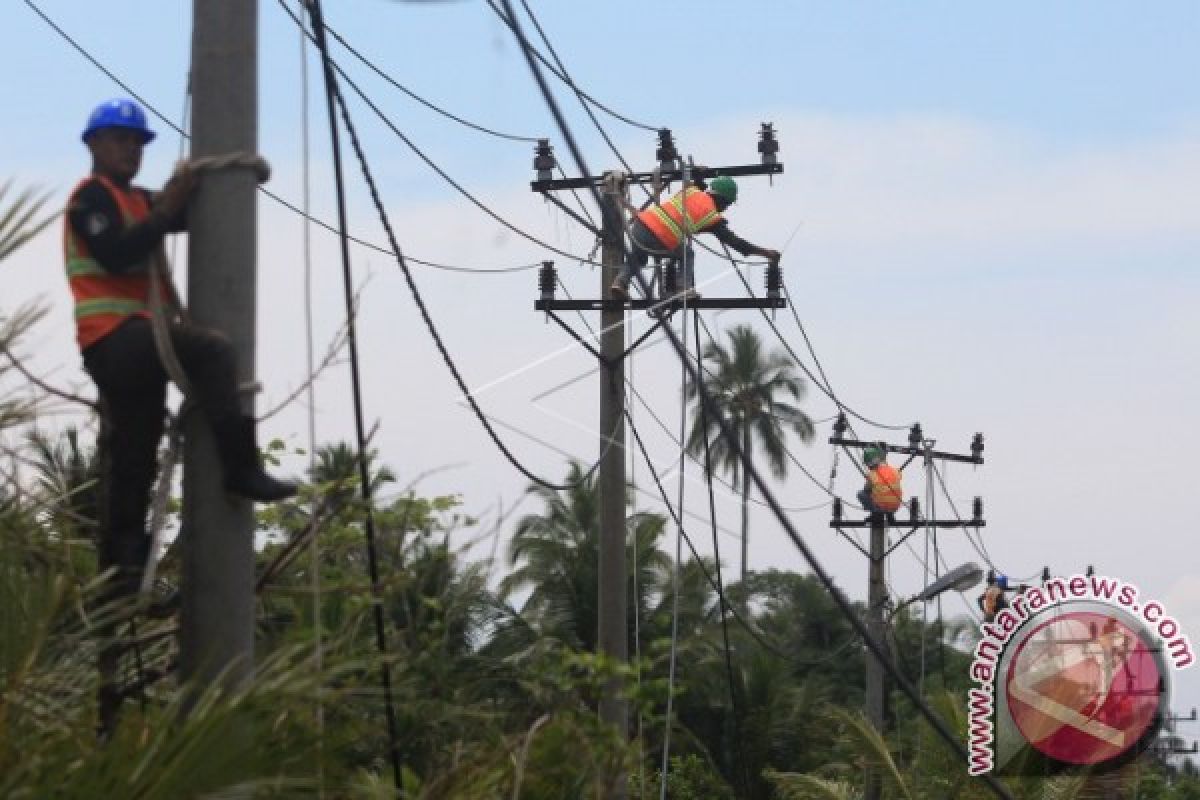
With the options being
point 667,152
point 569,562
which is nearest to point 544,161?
point 667,152

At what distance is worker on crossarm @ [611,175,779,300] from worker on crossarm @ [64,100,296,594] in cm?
997

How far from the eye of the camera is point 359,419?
657 centimetres

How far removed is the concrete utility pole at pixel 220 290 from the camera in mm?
5703

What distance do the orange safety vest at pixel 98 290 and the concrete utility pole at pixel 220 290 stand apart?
0.26 m

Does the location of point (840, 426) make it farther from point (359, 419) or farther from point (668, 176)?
point (359, 419)

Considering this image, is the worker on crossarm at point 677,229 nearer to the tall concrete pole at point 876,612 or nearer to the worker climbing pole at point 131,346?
the worker climbing pole at point 131,346

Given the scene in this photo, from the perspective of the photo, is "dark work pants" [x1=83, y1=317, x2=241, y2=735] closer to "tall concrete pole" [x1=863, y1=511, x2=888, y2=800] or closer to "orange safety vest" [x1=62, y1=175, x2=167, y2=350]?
"orange safety vest" [x1=62, y1=175, x2=167, y2=350]

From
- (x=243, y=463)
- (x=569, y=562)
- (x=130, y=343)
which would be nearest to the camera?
(x=243, y=463)

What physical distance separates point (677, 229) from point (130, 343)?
1055cm

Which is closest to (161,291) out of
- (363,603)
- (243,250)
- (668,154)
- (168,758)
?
(243,250)

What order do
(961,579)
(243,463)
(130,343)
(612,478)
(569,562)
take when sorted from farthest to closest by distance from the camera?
1. (569,562)
2. (961,579)
3. (612,478)
4. (130,343)
5. (243,463)

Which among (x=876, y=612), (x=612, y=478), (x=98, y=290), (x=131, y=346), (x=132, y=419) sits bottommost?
(x=132, y=419)

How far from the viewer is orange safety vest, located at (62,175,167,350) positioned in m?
6.06

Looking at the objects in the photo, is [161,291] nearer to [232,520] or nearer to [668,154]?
[232,520]
